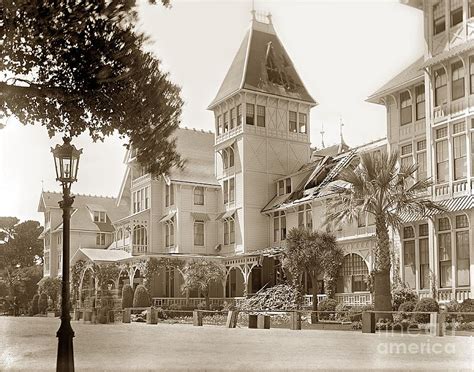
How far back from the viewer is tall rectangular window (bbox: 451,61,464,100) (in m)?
25.9

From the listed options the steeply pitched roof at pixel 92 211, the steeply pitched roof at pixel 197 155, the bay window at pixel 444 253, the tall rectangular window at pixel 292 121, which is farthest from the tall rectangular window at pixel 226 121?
the bay window at pixel 444 253

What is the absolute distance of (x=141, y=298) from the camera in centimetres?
4078

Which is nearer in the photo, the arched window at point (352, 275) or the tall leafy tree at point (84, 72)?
the tall leafy tree at point (84, 72)

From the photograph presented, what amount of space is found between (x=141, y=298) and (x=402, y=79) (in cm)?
1934

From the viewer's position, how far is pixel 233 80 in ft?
147

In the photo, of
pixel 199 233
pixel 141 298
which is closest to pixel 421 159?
pixel 141 298

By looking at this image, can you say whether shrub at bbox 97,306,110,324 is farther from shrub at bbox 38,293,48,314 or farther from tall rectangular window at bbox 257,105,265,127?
tall rectangular window at bbox 257,105,265,127

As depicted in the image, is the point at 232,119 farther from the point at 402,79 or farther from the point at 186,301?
the point at 402,79

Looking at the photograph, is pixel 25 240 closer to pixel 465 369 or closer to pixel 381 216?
pixel 381 216

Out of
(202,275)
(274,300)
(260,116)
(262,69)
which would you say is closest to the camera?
(274,300)

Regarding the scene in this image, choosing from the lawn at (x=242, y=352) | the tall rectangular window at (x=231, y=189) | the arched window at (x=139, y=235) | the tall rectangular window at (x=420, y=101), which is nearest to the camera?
the lawn at (x=242, y=352)

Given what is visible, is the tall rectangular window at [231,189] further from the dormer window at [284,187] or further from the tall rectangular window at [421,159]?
the tall rectangular window at [421,159]

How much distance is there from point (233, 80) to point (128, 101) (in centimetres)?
3373

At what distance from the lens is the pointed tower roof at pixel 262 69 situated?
43.8 metres
